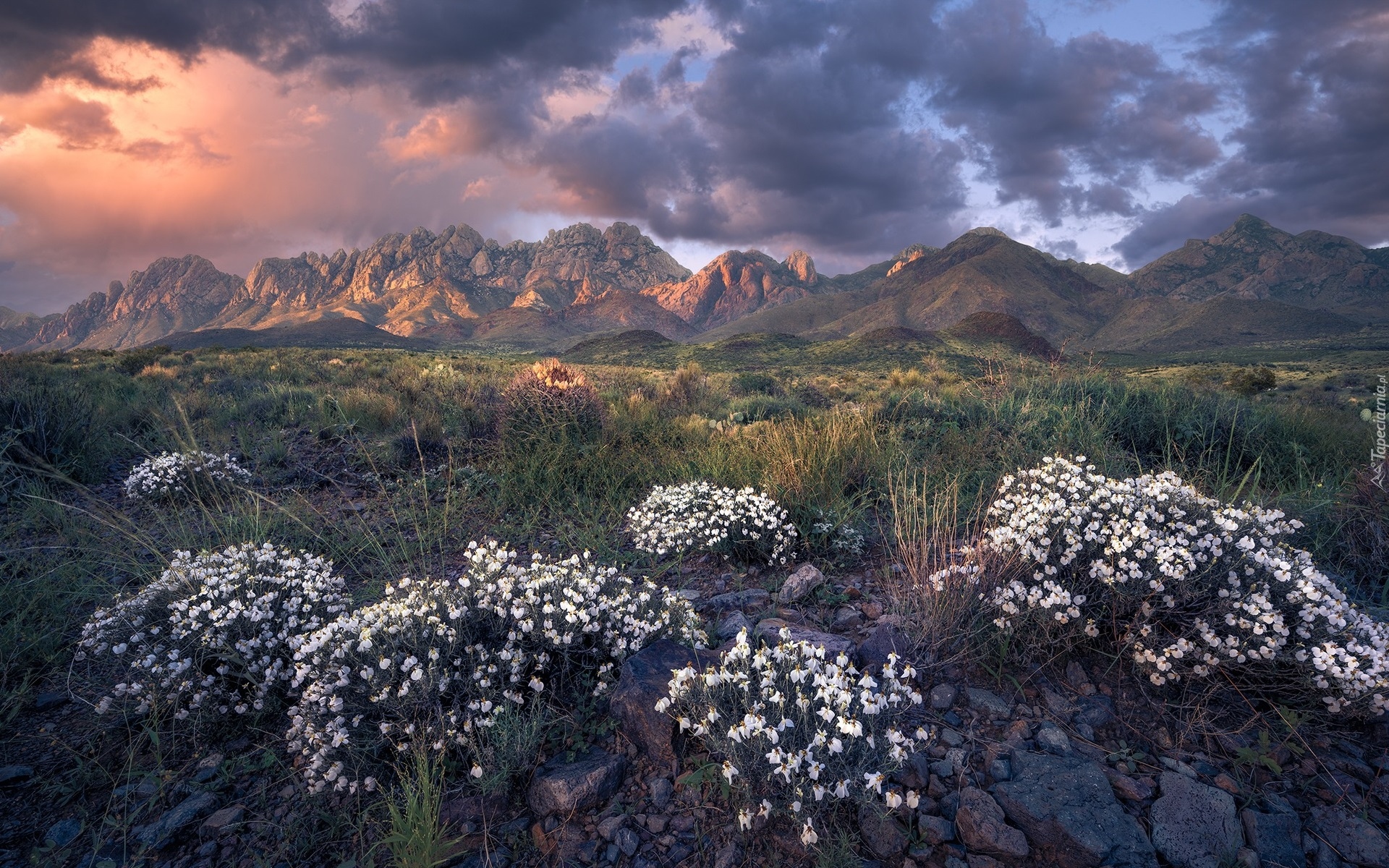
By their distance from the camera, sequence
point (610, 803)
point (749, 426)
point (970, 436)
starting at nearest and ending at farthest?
point (610, 803) → point (970, 436) → point (749, 426)

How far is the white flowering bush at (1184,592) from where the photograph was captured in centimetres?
259

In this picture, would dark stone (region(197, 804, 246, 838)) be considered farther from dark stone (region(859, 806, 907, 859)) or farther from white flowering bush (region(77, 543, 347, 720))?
dark stone (region(859, 806, 907, 859))

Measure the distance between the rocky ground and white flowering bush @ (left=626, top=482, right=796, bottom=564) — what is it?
5.44ft

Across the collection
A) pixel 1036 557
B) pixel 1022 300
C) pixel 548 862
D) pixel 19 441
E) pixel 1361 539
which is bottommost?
pixel 548 862

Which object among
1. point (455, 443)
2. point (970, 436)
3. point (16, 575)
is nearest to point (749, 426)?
point (970, 436)

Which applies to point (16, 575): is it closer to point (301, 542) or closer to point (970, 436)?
point (301, 542)

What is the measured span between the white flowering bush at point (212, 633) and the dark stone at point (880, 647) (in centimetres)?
278

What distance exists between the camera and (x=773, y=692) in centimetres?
230

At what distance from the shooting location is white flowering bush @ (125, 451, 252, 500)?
620cm

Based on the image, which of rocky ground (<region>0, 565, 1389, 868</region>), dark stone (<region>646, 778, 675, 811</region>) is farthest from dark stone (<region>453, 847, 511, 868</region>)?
dark stone (<region>646, 778, 675, 811</region>)

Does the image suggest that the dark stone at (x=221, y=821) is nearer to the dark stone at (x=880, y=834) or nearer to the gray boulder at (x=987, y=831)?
the dark stone at (x=880, y=834)

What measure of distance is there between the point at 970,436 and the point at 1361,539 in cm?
339

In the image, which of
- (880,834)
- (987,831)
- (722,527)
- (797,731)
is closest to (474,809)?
(797,731)

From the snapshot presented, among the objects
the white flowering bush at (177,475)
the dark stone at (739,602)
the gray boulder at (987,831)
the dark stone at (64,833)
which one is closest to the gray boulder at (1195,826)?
the gray boulder at (987,831)
